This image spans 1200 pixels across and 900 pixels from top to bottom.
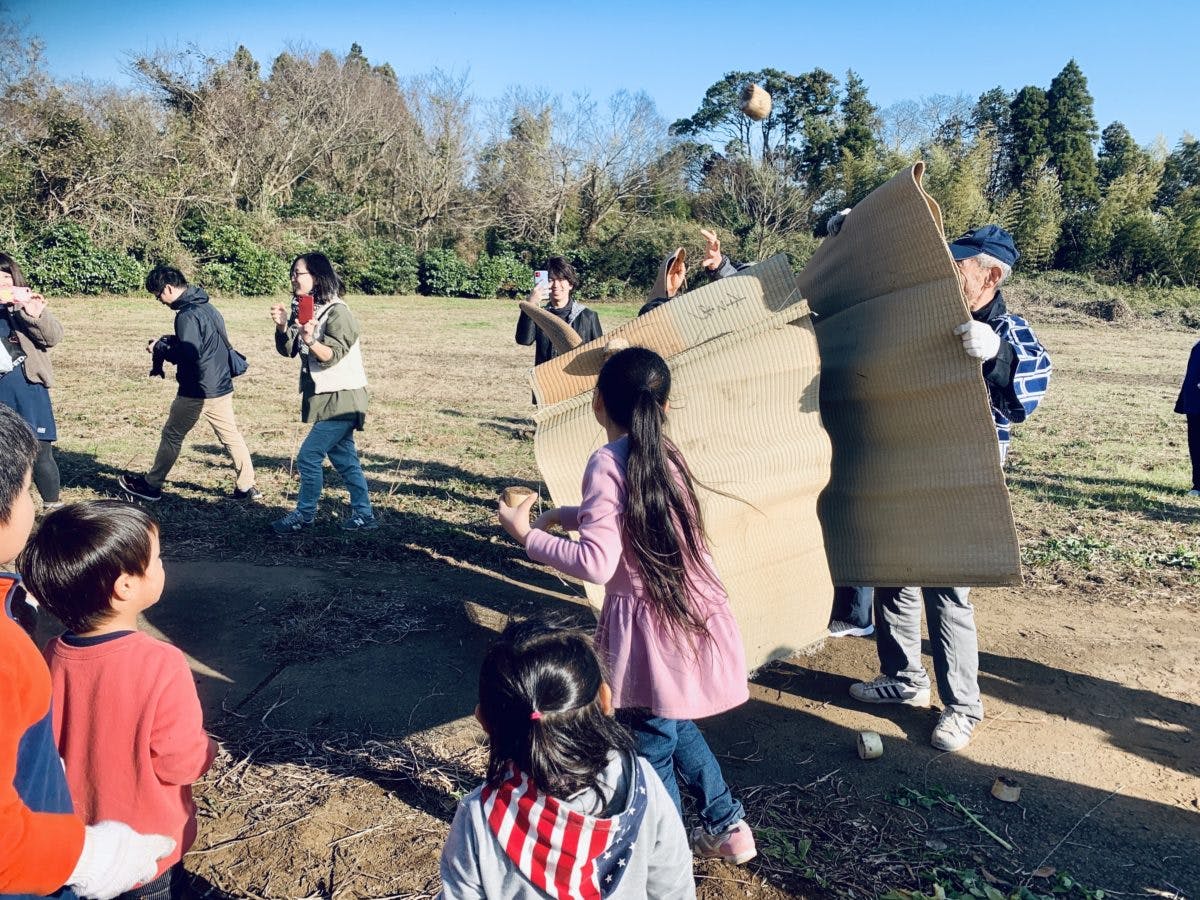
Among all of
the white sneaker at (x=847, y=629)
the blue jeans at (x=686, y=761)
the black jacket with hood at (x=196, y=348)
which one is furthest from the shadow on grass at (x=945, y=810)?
the black jacket with hood at (x=196, y=348)

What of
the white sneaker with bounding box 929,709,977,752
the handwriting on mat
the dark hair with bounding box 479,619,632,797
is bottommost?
the white sneaker with bounding box 929,709,977,752

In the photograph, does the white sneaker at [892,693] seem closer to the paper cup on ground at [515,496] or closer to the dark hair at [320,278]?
the paper cup on ground at [515,496]

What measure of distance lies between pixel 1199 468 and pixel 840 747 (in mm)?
5618

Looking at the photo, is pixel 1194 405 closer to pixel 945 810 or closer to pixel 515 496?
pixel 945 810

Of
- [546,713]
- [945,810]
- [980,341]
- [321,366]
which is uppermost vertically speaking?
[980,341]

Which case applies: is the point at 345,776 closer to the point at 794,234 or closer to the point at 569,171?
the point at 794,234

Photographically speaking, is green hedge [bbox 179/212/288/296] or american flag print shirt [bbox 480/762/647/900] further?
green hedge [bbox 179/212/288/296]

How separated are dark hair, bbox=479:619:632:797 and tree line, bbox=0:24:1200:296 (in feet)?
82.8

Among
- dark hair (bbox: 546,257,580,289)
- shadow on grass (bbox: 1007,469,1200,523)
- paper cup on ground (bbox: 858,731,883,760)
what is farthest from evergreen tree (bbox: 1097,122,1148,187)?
paper cup on ground (bbox: 858,731,883,760)

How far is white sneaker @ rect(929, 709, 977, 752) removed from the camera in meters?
3.75

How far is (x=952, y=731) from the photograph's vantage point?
3.76 meters

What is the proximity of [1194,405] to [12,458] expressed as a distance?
27.4ft

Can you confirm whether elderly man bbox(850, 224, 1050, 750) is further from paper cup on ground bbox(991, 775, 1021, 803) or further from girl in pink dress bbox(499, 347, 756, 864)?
girl in pink dress bbox(499, 347, 756, 864)

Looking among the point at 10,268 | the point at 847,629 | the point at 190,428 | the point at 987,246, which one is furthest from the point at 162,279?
the point at 987,246
